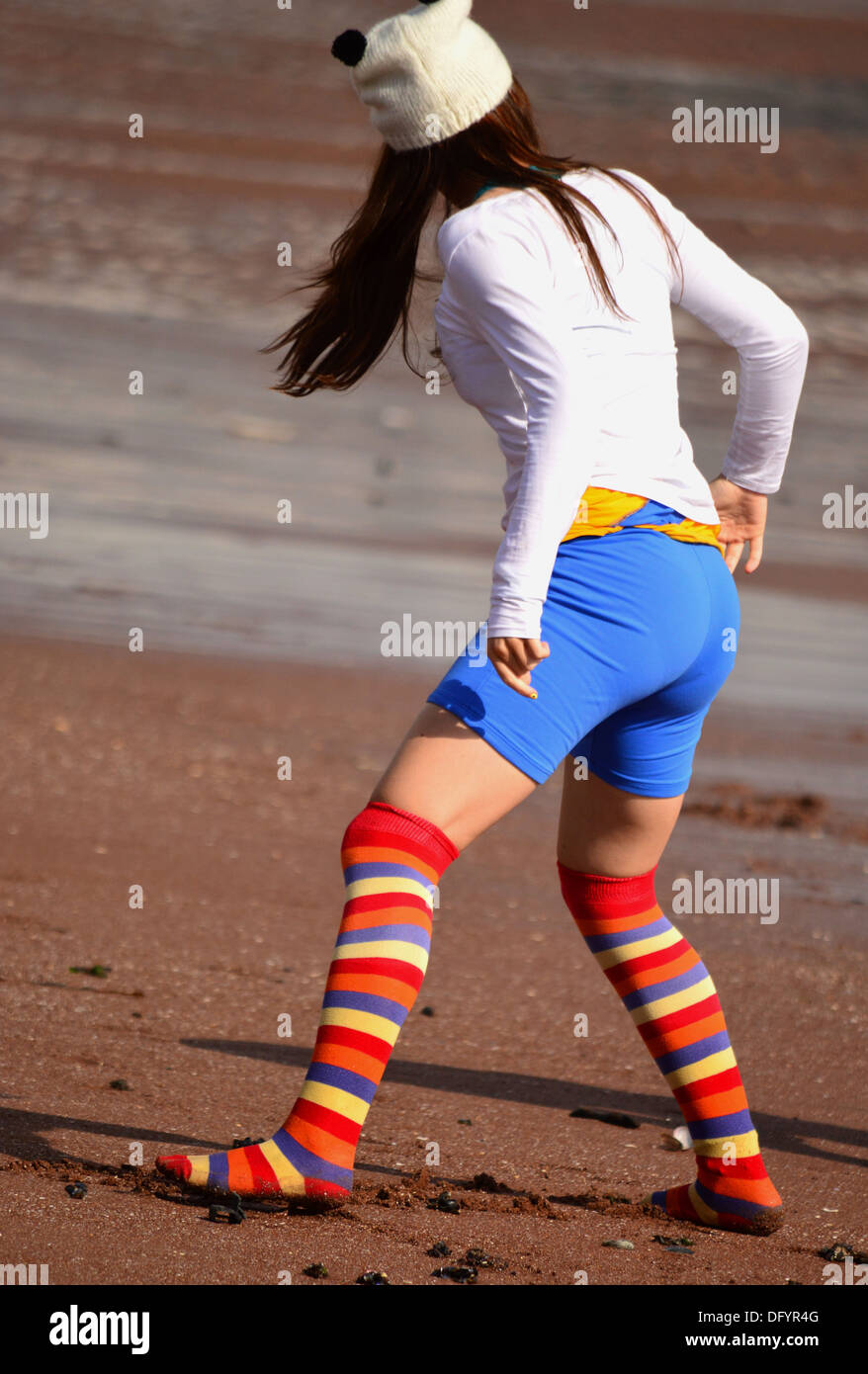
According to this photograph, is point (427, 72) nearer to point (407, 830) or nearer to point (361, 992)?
point (407, 830)

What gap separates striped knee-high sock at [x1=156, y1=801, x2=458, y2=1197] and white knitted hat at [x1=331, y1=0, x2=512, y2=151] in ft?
3.65

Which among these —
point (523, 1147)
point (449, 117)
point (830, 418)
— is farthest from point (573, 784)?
point (830, 418)

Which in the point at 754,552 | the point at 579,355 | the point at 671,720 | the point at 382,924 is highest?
the point at 579,355

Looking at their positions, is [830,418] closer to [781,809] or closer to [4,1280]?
[781,809]

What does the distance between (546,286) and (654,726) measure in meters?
0.79

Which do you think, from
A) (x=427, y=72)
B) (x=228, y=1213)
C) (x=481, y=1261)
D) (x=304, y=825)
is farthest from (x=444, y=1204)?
(x=304, y=825)

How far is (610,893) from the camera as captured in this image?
326 centimetres

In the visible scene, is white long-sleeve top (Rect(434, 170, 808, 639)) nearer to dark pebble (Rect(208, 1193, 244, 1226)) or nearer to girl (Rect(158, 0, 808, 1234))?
girl (Rect(158, 0, 808, 1234))

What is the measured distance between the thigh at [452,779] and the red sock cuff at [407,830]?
10 mm

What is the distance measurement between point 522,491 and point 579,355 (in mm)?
229

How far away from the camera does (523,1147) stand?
375 cm

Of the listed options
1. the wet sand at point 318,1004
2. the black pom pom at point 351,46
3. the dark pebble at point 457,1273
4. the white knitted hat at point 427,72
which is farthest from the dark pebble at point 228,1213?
the black pom pom at point 351,46

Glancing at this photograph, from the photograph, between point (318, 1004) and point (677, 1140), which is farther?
point (318, 1004)
